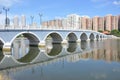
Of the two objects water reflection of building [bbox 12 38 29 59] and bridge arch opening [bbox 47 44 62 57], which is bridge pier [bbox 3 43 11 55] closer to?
water reflection of building [bbox 12 38 29 59]

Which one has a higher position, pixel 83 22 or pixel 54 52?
pixel 83 22

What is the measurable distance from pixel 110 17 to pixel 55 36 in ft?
231

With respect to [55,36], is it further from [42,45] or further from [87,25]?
[87,25]

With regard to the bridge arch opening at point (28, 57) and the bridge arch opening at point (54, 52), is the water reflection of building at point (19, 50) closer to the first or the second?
the bridge arch opening at point (28, 57)

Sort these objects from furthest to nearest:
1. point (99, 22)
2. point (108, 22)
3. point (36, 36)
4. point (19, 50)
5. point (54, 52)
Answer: point (99, 22), point (108, 22), point (36, 36), point (19, 50), point (54, 52)

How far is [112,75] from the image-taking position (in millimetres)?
18672

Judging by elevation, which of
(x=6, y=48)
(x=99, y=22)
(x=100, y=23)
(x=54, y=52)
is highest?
(x=99, y=22)

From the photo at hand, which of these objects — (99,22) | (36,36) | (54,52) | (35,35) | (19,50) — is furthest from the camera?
(99,22)

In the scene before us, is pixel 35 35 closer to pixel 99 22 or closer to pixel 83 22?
pixel 83 22

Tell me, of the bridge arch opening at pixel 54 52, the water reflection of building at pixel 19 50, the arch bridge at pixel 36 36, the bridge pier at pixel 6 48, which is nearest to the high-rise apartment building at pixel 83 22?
the arch bridge at pixel 36 36

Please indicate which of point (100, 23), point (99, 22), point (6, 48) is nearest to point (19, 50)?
point (6, 48)

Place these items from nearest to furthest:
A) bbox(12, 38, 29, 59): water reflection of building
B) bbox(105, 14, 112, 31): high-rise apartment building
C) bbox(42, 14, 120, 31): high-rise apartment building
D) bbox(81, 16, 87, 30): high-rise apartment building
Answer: bbox(12, 38, 29, 59): water reflection of building → bbox(42, 14, 120, 31): high-rise apartment building → bbox(105, 14, 112, 31): high-rise apartment building → bbox(81, 16, 87, 30): high-rise apartment building

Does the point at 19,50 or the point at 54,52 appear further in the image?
the point at 19,50

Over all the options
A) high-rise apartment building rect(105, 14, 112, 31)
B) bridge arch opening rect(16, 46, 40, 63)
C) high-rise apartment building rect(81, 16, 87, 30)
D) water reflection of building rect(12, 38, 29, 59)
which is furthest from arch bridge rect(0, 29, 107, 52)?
high-rise apartment building rect(105, 14, 112, 31)
